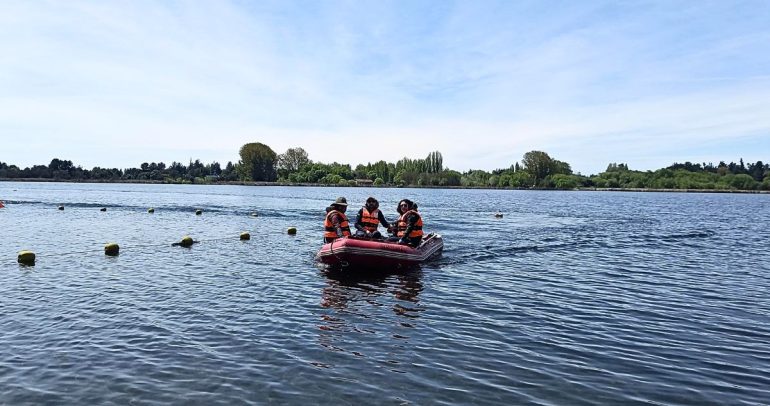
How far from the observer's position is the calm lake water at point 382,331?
8438mm

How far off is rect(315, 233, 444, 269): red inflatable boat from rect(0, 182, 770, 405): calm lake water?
550mm

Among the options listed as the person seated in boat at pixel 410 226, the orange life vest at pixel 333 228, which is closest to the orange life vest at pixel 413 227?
the person seated in boat at pixel 410 226

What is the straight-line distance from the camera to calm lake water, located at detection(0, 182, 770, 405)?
27.7 feet

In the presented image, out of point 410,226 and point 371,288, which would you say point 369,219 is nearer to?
point 410,226

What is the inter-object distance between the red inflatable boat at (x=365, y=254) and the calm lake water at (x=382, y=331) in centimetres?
55

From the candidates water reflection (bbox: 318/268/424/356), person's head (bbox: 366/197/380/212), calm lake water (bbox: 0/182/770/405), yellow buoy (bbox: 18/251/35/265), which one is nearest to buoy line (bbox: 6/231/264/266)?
yellow buoy (bbox: 18/251/35/265)

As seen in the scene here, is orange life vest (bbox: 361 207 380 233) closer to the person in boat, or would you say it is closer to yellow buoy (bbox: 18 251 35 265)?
the person in boat

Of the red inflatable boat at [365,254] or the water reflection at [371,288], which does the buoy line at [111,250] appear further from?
the water reflection at [371,288]

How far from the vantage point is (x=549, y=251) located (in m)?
25.9

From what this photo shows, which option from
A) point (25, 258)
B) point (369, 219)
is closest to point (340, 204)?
point (369, 219)

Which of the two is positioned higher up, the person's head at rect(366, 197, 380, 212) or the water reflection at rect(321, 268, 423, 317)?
the person's head at rect(366, 197, 380, 212)

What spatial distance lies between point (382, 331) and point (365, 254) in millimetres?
6557

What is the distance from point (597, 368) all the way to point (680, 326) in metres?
4.19

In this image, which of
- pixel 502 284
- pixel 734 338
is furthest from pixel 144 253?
pixel 734 338
